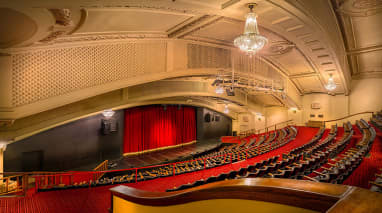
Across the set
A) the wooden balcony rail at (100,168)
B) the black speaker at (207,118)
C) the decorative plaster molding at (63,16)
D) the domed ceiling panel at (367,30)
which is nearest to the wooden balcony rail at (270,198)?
the decorative plaster molding at (63,16)

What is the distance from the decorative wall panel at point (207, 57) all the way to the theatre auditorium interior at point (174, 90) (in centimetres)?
4

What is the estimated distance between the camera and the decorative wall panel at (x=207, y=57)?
266 inches

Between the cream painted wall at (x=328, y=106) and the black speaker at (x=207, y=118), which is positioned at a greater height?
the cream painted wall at (x=328, y=106)

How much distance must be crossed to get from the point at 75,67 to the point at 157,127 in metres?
9.56

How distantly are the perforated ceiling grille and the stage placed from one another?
6394 mm

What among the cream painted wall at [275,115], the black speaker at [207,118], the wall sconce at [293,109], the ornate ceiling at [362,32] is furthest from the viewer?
the black speaker at [207,118]

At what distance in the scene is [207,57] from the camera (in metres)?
7.21

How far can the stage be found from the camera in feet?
35.1

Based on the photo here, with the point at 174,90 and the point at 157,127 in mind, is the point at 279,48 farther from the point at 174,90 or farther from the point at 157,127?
the point at 157,127

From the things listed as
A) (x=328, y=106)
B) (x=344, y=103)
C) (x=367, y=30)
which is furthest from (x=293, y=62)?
(x=344, y=103)

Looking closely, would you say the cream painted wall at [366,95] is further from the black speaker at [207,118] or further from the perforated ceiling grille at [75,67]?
the perforated ceiling grille at [75,67]

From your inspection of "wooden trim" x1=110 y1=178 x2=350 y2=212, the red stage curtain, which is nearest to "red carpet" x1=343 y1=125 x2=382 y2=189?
"wooden trim" x1=110 y1=178 x2=350 y2=212

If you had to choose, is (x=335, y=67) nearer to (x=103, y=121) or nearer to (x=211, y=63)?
(x=211, y=63)

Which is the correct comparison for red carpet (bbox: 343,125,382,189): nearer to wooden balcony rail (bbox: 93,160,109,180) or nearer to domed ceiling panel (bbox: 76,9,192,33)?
domed ceiling panel (bbox: 76,9,192,33)
